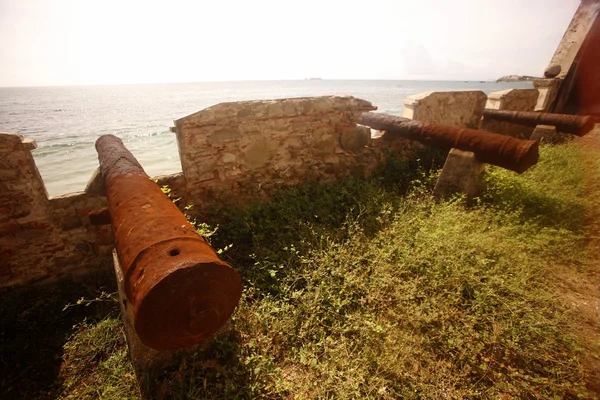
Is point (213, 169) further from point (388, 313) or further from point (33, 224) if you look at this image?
point (388, 313)

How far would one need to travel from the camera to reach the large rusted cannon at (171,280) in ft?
4.22

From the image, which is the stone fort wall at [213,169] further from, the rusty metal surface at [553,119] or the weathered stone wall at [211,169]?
the rusty metal surface at [553,119]

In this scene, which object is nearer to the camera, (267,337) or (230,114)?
(267,337)

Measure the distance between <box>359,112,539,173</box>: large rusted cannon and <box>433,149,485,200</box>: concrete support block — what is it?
126 mm

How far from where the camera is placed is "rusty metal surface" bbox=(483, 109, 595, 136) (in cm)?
583

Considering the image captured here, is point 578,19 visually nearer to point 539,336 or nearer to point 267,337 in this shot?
point 539,336

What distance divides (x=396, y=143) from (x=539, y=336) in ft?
13.2

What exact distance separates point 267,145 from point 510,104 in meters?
7.98

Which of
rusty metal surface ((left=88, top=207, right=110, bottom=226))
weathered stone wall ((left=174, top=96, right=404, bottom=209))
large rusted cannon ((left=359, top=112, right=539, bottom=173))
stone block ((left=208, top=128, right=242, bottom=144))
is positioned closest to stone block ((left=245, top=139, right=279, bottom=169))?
weathered stone wall ((left=174, top=96, right=404, bottom=209))

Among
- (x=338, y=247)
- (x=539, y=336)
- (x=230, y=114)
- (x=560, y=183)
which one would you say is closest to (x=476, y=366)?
(x=539, y=336)

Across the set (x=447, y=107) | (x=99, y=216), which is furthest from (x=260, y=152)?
(x=447, y=107)

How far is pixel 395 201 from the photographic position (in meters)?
4.44

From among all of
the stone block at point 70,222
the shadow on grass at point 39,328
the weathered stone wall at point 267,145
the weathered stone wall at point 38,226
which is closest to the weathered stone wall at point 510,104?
the weathered stone wall at point 267,145

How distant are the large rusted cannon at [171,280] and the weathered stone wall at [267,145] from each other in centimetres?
231
